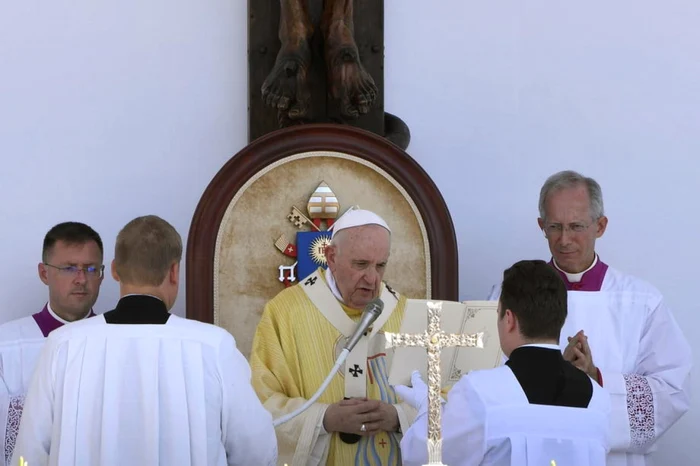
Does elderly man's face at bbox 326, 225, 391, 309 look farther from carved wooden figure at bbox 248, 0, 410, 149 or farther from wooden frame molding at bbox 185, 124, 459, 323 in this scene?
carved wooden figure at bbox 248, 0, 410, 149

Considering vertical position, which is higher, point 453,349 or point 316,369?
point 453,349

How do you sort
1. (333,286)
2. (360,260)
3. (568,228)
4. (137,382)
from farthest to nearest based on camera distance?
(568,228)
(333,286)
(360,260)
(137,382)

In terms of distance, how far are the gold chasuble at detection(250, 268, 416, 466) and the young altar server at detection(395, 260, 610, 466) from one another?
1.02 meters

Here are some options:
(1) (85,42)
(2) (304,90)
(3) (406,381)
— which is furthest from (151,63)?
(3) (406,381)

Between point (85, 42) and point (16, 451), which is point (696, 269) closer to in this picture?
point (85, 42)

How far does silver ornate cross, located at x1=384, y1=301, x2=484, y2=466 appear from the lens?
4105mm

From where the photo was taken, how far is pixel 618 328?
626 centimetres

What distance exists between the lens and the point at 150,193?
6902 millimetres

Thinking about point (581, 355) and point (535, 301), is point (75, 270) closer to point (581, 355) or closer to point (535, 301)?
point (581, 355)

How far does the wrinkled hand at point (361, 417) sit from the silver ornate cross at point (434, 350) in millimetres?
1142

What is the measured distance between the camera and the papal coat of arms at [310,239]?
21.0ft

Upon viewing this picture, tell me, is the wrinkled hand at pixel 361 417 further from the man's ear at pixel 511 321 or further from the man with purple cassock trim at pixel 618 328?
the man's ear at pixel 511 321

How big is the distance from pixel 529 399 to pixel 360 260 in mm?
1515

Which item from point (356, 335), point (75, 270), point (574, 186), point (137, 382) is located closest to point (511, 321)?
point (356, 335)
